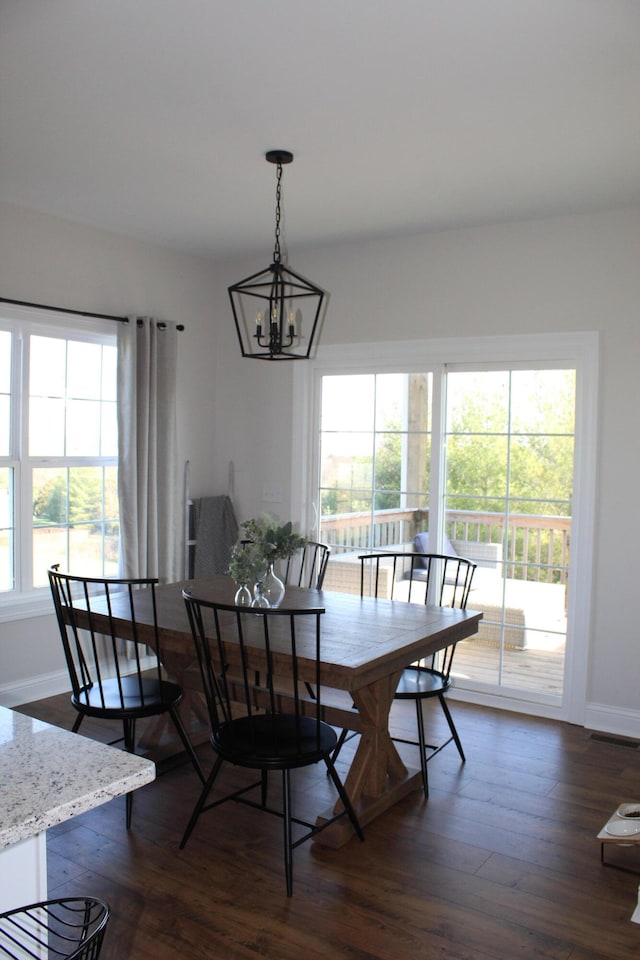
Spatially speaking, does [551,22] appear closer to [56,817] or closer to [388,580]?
[56,817]

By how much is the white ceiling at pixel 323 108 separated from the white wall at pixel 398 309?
0.22 meters

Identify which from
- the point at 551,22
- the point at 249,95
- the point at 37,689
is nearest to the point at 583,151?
the point at 551,22

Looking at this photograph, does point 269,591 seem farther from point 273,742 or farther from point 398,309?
point 398,309

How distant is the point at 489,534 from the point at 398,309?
1.48 metres

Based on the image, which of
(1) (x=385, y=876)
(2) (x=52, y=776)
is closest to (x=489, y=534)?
(1) (x=385, y=876)

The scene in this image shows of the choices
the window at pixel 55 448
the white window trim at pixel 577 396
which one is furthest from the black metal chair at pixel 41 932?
the white window trim at pixel 577 396

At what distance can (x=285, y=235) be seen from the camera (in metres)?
4.84

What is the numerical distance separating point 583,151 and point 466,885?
2.92 meters

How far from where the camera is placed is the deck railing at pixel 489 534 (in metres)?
4.41

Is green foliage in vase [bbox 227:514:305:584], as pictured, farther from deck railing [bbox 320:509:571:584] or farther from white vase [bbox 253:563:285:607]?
deck railing [bbox 320:509:571:584]

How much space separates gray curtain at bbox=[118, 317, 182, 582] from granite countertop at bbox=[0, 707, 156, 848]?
3204 mm

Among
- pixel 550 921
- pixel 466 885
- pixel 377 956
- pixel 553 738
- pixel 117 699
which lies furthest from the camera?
pixel 553 738

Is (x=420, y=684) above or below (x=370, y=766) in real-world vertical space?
above

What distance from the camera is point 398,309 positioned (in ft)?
15.8
